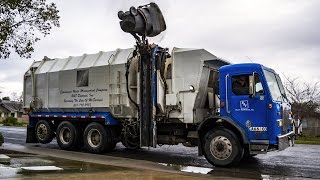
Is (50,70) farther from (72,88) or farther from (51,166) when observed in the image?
(51,166)

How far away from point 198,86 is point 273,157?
11.4ft

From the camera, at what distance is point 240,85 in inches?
440

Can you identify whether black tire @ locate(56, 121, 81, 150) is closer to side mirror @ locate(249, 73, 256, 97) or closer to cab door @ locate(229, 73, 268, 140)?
cab door @ locate(229, 73, 268, 140)

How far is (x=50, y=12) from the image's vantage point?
14188 mm

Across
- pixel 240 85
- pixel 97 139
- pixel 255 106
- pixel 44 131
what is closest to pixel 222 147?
pixel 255 106

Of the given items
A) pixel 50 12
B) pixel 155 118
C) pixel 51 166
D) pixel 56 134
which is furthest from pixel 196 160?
pixel 50 12

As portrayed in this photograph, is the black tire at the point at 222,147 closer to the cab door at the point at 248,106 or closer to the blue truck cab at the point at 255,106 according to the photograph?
the blue truck cab at the point at 255,106

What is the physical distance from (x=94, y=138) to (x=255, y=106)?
6126 millimetres

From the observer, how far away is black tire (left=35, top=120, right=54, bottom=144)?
16109 millimetres

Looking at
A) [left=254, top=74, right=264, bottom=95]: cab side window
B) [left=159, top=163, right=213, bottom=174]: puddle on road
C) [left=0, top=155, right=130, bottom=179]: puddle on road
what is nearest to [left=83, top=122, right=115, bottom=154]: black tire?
[left=0, top=155, right=130, bottom=179]: puddle on road

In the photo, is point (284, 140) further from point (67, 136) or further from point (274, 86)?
point (67, 136)

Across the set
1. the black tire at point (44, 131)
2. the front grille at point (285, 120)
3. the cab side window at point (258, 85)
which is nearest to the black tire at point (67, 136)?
the black tire at point (44, 131)

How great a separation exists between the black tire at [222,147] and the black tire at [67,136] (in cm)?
551

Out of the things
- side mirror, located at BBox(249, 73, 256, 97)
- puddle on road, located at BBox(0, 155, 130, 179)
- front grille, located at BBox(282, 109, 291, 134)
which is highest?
side mirror, located at BBox(249, 73, 256, 97)
